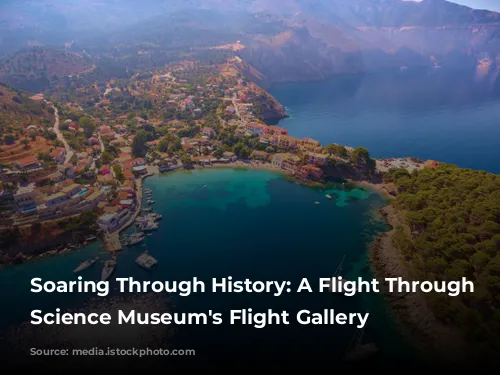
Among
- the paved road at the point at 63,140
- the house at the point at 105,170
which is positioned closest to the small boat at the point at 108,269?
the house at the point at 105,170

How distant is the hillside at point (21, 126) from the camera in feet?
183

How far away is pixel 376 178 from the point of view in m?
58.7

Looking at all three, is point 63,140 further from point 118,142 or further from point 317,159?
point 317,159

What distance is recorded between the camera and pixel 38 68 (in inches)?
5423

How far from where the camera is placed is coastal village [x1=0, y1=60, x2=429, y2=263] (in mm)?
43375

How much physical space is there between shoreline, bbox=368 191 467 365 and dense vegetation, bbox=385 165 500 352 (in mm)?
1011

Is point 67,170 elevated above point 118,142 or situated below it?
below

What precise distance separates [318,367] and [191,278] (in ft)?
50.7

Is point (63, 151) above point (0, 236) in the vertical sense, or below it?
above

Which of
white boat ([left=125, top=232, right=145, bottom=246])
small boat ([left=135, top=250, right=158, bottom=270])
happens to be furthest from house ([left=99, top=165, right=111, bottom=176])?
small boat ([left=135, top=250, right=158, bottom=270])

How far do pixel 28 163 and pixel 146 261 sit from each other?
1152 inches

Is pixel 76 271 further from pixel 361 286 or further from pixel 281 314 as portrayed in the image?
pixel 361 286

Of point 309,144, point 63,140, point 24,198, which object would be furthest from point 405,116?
point 24,198

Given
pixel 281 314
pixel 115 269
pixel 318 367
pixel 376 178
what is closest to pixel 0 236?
pixel 115 269
